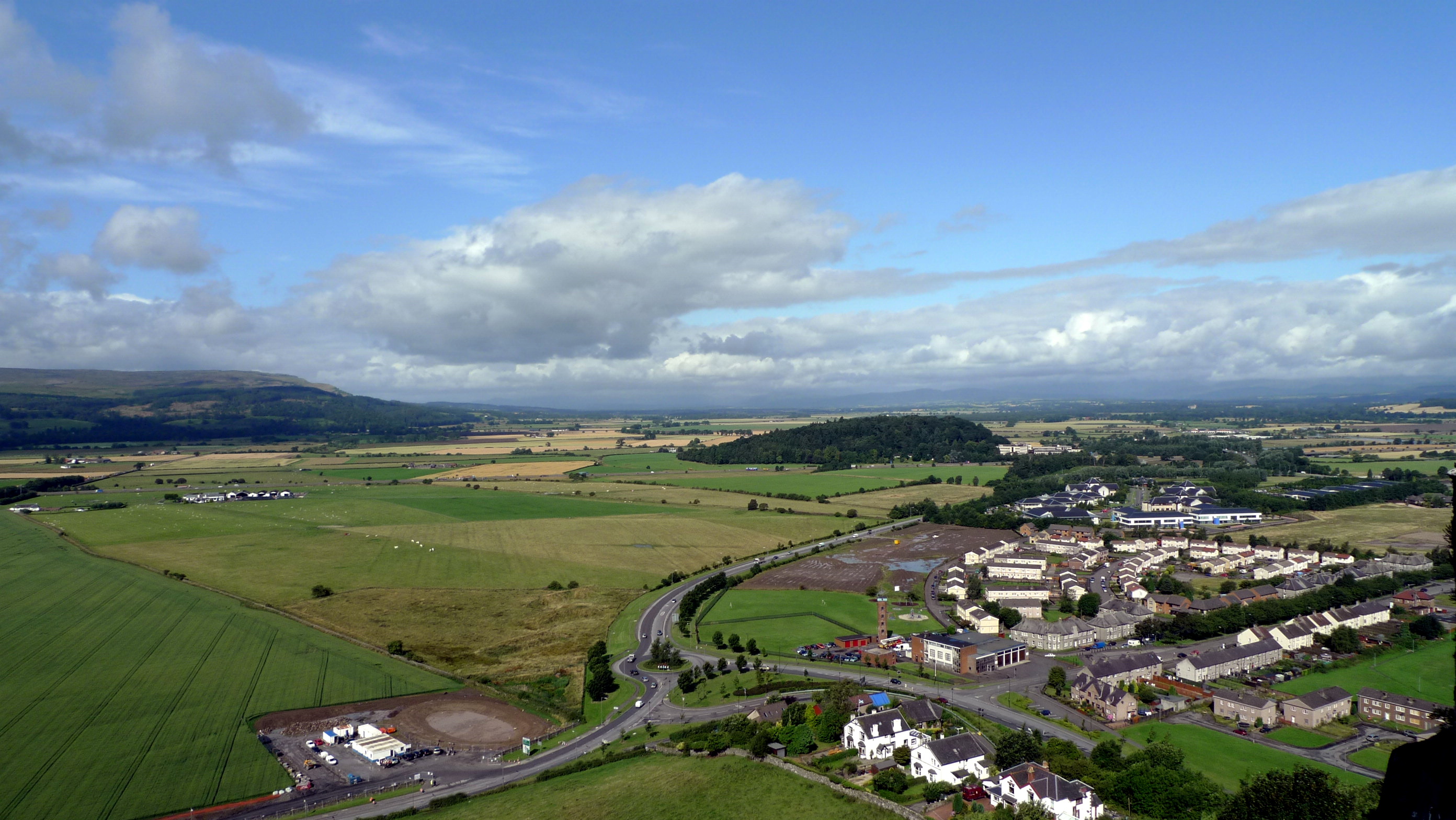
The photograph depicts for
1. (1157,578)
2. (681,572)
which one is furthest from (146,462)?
(1157,578)

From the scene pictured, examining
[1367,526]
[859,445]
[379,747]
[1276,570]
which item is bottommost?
[379,747]

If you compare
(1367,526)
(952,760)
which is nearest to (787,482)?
(1367,526)

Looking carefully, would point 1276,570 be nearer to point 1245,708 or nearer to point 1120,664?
point 1120,664

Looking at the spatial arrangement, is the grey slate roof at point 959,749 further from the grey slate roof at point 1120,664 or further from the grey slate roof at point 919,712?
the grey slate roof at point 1120,664

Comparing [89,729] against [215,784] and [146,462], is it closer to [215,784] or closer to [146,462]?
[215,784]

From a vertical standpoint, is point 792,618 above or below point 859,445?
below

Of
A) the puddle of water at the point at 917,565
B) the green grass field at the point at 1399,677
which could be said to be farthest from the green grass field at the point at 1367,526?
the puddle of water at the point at 917,565

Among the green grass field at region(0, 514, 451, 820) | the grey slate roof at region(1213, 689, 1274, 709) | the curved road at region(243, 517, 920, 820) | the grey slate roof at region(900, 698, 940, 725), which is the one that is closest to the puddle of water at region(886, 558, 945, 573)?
the curved road at region(243, 517, 920, 820)
